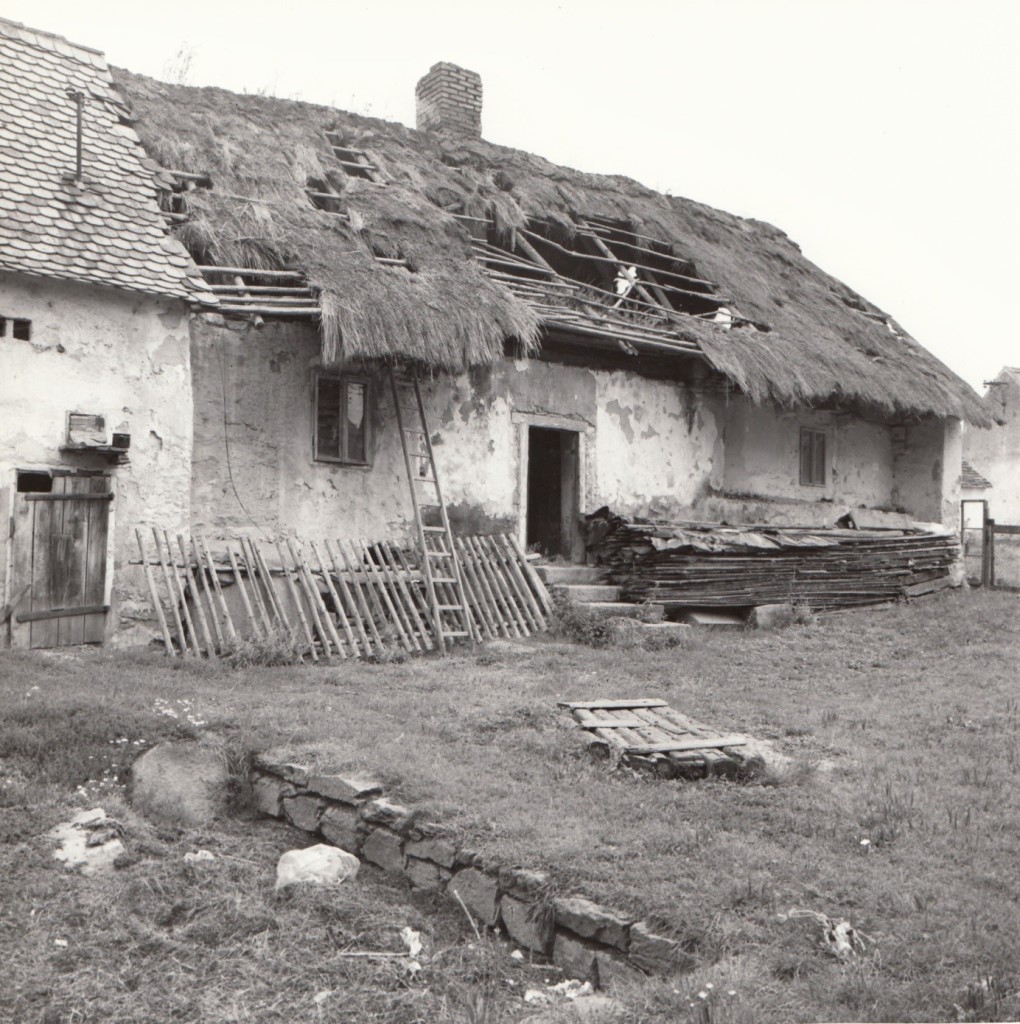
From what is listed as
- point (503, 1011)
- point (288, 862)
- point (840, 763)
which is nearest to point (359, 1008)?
point (503, 1011)

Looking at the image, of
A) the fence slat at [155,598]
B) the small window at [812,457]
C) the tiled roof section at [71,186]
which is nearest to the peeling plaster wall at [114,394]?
the tiled roof section at [71,186]

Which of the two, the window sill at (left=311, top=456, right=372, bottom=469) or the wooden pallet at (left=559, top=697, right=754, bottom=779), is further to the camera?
the window sill at (left=311, top=456, right=372, bottom=469)

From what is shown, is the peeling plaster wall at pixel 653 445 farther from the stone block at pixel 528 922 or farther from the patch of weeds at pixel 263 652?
the stone block at pixel 528 922

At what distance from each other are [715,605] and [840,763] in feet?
18.0

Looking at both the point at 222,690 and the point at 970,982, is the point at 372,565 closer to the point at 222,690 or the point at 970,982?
the point at 222,690

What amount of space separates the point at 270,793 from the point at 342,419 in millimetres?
5661

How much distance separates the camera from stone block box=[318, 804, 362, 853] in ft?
15.9

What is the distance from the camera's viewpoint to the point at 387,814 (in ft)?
15.5

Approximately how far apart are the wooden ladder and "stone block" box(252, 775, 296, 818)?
13.0 ft

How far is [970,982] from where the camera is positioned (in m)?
3.22

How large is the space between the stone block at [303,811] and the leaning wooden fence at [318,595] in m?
3.33

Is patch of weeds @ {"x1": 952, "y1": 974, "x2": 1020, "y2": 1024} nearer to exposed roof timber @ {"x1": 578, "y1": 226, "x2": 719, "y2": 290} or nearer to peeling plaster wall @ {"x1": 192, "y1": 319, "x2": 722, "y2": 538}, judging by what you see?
peeling plaster wall @ {"x1": 192, "y1": 319, "x2": 722, "y2": 538}

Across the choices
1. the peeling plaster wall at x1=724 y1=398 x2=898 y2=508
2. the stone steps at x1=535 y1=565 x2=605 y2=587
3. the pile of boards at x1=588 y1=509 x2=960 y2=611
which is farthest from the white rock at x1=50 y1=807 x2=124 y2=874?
the peeling plaster wall at x1=724 y1=398 x2=898 y2=508

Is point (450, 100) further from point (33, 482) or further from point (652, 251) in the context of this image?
point (33, 482)
